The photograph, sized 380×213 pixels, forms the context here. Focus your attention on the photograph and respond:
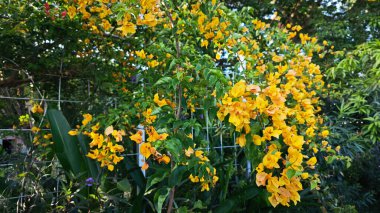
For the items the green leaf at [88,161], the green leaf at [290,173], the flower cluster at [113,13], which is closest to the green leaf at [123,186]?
the green leaf at [88,161]

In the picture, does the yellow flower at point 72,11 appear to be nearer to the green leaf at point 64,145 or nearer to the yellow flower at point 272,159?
the green leaf at point 64,145

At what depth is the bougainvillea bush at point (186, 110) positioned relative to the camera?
1351 millimetres

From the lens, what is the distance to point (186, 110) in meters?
1.63

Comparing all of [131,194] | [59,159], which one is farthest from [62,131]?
[131,194]

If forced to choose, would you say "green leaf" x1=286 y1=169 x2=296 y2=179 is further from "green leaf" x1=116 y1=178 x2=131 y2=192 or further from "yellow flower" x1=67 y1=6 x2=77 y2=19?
"yellow flower" x1=67 y1=6 x2=77 y2=19

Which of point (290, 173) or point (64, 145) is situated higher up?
point (64, 145)

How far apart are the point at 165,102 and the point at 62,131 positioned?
0.87 meters

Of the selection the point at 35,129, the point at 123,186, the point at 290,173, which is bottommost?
the point at 123,186

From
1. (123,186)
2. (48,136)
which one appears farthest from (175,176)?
(48,136)

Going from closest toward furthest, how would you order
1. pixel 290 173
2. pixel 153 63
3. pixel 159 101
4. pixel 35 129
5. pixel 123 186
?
pixel 290 173, pixel 159 101, pixel 153 63, pixel 123 186, pixel 35 129

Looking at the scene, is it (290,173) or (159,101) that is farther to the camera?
(159,101)

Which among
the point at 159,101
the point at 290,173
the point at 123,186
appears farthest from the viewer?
the point at 123,186

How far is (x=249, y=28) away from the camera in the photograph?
8.59ft

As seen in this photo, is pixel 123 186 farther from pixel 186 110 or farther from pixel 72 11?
pixel 72 11
